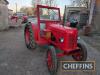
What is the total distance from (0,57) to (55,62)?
245 centimetres

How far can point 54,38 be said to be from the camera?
547 cm

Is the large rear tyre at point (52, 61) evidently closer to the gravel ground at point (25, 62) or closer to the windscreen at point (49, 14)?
the gravel ground at point (25, 62)

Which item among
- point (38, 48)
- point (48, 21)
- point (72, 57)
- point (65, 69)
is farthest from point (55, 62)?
point (38, 48)

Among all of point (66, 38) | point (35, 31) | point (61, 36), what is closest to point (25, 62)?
point (35, 31)

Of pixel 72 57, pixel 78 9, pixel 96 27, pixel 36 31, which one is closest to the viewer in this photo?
pixel 72 57

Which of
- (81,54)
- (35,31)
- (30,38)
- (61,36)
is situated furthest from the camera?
(30,38)

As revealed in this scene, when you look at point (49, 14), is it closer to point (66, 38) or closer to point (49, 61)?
point (66, 38)

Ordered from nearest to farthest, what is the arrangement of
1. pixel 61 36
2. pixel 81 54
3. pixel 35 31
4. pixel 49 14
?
pixel 61 36
pixel 81 54
pixel 35 31
pixel 49 14

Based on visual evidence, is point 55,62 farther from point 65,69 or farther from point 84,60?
point 84,60

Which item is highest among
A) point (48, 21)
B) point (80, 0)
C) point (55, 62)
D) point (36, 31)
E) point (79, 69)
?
point (80, 0)

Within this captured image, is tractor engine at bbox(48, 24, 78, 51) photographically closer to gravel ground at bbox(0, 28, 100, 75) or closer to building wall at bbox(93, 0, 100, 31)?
gravel ground at bbox(0, 28, 100, 75)

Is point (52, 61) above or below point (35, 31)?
below

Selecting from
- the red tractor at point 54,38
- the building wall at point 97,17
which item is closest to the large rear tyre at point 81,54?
the red tractor at point 54,38

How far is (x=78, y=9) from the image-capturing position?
703 inches
